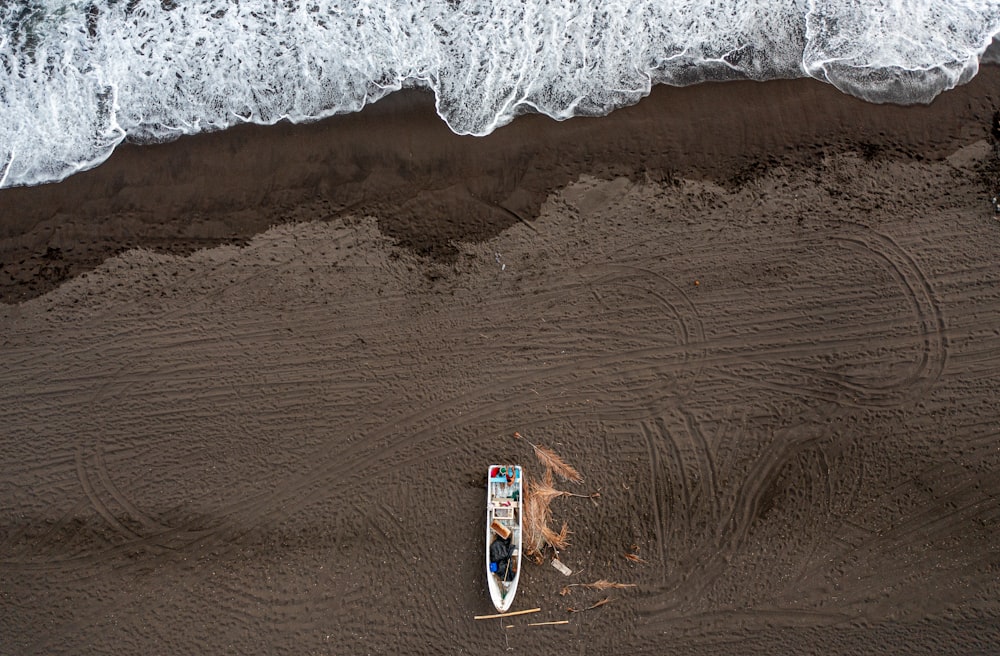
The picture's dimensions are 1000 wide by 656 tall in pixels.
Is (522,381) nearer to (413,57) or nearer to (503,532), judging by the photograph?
(503,532)

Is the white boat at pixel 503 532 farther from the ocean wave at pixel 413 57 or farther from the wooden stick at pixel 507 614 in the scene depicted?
the ocean wave at pixel 413 57

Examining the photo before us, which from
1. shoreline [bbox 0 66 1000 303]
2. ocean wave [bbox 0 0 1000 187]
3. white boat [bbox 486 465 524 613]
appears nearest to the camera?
white boat [bbox 486 465 524 613]

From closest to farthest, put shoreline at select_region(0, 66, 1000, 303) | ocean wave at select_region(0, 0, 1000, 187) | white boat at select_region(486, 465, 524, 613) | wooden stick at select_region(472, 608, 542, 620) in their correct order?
1. white boat at select_region(486, 465, 524, 613)
2. wooden stick at select_region(472, 608, 542, 620)
3. shoreline at select_region(0, 66, 1000, 303)
4. ocean wave at select_region(0, 0, 1000, 187)

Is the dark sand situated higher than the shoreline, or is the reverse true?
the shoreline

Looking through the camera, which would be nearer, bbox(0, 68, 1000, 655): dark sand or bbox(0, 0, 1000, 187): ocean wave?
bbox(0, 68, 1000, 655): dark sand

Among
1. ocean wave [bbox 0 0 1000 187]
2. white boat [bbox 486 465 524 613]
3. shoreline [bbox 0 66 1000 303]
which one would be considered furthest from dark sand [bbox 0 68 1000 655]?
ocean wave [bbox 0 0 1000 187]

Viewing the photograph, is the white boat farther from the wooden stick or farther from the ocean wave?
the ocean wave

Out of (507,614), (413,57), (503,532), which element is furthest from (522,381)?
(413,57)
